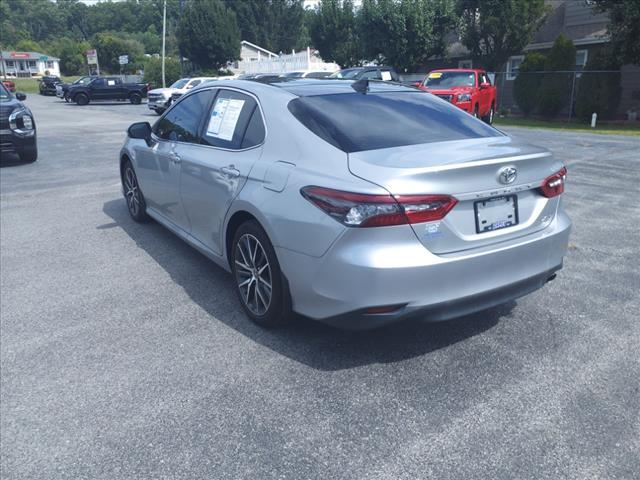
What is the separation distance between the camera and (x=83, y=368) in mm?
3432

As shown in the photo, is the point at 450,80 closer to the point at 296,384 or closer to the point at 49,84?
the point at 296,384

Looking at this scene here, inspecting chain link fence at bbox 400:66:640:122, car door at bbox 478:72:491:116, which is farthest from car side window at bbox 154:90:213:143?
chain link fence at bbox 400:66:640:122

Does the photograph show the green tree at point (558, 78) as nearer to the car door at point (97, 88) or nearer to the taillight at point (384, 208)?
the taillight at point (384, 208)

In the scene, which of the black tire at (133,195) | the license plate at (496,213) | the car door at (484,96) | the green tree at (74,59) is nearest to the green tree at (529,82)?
the car door at (484,96)

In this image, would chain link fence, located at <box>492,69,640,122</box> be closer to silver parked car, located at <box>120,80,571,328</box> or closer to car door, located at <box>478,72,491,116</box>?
car door, located at <box>478,72,491,116</box>

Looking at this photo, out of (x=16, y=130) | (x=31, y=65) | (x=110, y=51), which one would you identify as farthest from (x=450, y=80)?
(x=31, y=65)

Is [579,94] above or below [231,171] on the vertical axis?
above

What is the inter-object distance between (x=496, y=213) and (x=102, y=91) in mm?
37409

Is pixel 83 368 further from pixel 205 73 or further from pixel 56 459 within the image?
pixel 205 73

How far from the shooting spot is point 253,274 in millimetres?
3787

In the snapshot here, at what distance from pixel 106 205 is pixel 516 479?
21.7ft

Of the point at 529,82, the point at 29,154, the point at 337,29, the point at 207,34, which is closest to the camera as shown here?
the point at 29,154

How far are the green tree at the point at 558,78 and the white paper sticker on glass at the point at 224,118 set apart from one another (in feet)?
69.1

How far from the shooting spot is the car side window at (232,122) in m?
3.89
